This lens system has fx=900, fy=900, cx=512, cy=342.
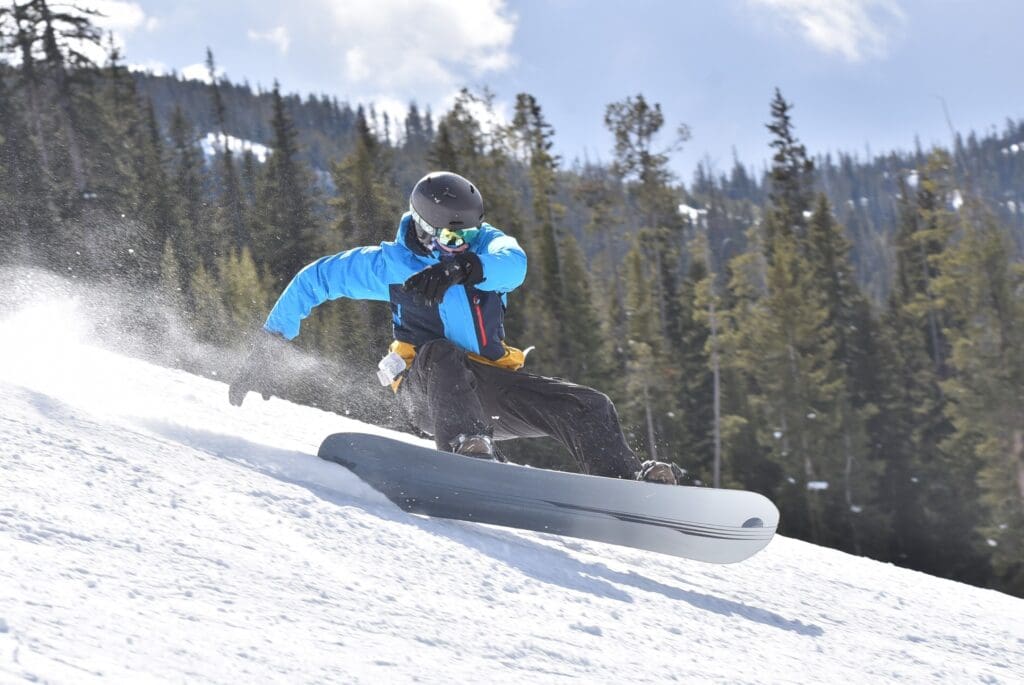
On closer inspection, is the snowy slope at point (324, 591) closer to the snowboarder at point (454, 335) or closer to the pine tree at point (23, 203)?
the snowboarder at point (454, 335)

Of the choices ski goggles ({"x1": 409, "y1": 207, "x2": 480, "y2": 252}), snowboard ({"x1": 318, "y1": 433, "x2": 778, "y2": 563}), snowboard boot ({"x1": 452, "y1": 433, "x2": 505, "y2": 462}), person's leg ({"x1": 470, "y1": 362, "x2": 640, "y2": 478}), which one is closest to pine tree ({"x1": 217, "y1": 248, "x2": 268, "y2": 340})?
ski goggles ({"x1": 409, "y1": 207, "x2": 480, "y2": 252})

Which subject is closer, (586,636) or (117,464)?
(586,636)

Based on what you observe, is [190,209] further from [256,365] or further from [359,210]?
[256,365]

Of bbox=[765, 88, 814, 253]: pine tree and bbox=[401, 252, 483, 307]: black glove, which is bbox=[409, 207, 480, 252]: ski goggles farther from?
bbox=[765, 88, 814, 253]: pine tree

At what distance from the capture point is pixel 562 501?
4.04 m

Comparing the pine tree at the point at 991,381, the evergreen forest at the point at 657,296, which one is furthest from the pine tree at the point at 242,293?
the pine tree at the point at 991,381

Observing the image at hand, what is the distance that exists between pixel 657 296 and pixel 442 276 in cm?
3958

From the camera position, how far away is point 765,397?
35.4 metres

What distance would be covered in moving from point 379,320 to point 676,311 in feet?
57.9

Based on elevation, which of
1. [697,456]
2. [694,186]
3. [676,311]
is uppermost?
[694,186]

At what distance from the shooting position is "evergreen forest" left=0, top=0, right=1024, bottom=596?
2306 cm

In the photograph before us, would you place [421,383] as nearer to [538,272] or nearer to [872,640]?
[872,640]

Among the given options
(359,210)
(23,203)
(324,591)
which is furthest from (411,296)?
(359,210)

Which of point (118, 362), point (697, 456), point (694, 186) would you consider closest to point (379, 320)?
point (697, 456)
